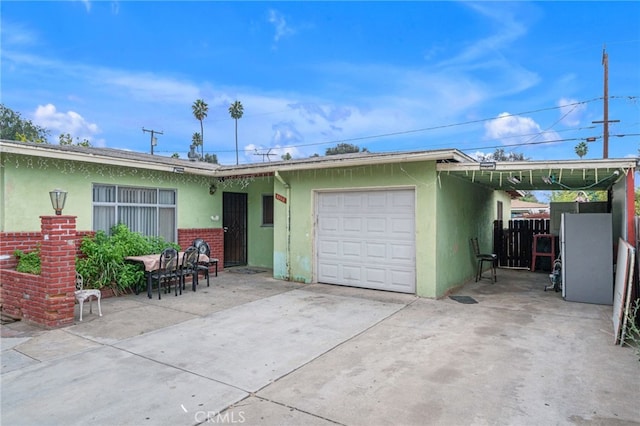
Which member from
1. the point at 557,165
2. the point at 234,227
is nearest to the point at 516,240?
the point at 557,165

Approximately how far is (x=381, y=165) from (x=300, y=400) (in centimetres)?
525

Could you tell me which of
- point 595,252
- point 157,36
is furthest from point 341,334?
point 157,36

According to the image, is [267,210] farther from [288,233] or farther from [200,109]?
[200,109]

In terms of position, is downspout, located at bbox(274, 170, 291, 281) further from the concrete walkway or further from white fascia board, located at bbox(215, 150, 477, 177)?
the concrete walkway

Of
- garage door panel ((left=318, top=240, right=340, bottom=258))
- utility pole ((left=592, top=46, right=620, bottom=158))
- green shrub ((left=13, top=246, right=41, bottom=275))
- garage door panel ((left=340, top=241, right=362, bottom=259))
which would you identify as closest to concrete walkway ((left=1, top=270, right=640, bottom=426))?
green shrub ((left=13, top=246, right=41, bottom=275))

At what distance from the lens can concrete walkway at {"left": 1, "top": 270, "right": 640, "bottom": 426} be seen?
2.90 metres

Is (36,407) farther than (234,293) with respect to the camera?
No

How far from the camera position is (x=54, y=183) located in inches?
274

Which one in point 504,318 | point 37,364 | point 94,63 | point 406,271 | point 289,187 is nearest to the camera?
point 37,364

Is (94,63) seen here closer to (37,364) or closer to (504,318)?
(37,364)

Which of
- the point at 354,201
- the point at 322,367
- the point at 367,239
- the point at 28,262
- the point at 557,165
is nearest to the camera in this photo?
the point at 322,367

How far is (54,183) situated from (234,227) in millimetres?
4757

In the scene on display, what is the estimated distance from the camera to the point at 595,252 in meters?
6.73

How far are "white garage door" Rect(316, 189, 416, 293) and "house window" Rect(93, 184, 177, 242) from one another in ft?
12.1
